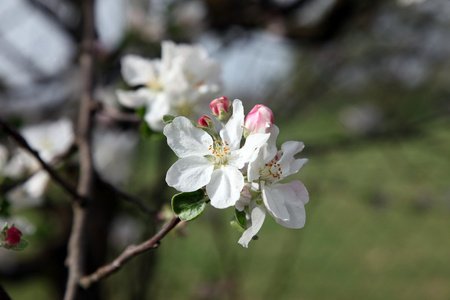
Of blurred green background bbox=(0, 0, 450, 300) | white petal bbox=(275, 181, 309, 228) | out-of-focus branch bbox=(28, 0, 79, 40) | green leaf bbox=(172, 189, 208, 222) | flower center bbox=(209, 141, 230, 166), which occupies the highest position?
out-of-focus branch bbox=(28, 0, 79, 40)

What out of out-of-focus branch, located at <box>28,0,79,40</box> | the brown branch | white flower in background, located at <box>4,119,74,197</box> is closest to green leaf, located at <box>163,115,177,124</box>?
the brown branch

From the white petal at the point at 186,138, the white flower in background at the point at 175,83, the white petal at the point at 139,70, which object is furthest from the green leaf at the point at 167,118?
the white petal at the point at 139,70

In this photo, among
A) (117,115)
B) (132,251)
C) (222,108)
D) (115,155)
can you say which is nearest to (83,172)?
(117,115)

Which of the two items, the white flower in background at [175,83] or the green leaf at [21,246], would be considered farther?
the white flower in background at [175,83]

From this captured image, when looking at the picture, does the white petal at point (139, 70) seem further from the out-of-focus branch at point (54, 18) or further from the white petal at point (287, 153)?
the out-of-focus branch at point (54, 18)

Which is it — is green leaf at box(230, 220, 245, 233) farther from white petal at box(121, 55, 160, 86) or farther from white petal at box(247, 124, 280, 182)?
white petal at box(121, 55, 160, 86)

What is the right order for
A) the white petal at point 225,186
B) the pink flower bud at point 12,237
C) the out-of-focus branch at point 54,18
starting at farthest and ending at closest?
1. the out-of-focus branch at point 54,18
2. the pink flower bud at point 12,237
3. the white petal at point 225,186

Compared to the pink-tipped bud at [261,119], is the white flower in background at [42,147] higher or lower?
lower

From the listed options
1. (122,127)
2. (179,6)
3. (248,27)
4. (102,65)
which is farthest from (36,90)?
(248,27)
